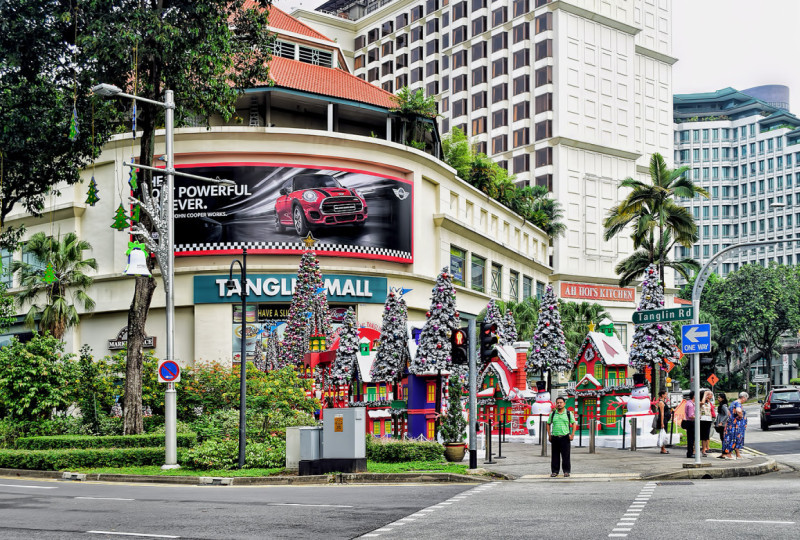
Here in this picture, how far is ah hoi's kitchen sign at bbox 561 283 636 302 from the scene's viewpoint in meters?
85.1

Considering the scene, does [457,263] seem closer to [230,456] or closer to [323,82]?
[323,82]

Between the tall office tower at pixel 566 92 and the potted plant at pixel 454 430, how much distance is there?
60.5 meters

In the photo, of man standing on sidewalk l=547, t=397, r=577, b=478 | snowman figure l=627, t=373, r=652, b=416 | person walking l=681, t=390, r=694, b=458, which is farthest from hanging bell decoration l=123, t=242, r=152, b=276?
snowman figure l=627, t=373, r=652, b=416

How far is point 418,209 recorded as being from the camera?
5553 cm

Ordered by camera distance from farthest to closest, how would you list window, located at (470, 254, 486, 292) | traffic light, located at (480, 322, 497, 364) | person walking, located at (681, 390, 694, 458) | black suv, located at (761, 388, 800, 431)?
window, located at (470, 254, 486, 292)
black suv, located at (761, 388, 800, 431)
person walking, located at (681, 390, 694, 458)
traffic light, located at (480, 322, 497, 364)

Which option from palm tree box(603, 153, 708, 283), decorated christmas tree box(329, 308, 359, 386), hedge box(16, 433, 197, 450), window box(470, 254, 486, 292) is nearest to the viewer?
hedge box(16, 433, 197, 450)

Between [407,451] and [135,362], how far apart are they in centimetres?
1105

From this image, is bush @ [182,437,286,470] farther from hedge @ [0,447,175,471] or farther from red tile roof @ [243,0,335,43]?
red tile roof @ [243,0,335,43]

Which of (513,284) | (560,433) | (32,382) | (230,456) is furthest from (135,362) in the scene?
(513,284)

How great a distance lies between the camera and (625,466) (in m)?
24.5

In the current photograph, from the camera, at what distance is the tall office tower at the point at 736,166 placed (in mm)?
155750

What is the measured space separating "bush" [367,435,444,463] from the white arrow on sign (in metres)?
7.38

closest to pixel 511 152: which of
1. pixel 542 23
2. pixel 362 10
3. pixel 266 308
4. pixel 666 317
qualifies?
pixel 542 23

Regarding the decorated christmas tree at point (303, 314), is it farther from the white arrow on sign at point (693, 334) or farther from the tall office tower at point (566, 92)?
the tall office tower at point (566, 92)
